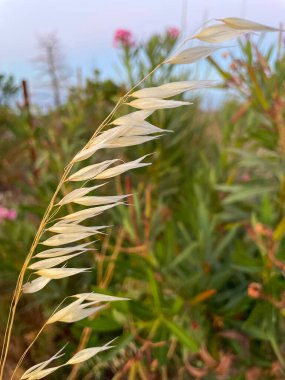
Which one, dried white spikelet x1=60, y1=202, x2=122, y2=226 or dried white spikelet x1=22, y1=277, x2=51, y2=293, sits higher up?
dried white spikelet x1=60, y1=202, x2=122, y2=226

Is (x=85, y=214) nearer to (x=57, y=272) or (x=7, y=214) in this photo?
(x=57, y=272)

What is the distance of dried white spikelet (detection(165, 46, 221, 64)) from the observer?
343 mm

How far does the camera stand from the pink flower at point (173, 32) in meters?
2.00

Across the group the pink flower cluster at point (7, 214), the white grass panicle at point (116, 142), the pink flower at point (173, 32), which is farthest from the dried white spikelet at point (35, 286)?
the pink flower at point (173, 32)

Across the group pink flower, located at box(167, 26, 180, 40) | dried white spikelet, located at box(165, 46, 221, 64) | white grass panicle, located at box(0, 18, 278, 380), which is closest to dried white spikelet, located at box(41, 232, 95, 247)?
white grass panicle, located at box(0, 18, 278, 380)

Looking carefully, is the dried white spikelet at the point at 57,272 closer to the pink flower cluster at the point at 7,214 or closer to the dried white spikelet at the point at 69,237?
the dried white spikelet at the point at 69,237

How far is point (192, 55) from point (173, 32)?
1.75 metres

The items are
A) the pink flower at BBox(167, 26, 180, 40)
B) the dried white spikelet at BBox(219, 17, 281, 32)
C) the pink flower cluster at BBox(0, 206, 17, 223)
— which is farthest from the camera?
the pink flower at BBox(167, 26, 180, 40)

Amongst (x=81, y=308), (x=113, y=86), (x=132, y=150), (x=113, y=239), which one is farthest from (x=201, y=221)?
(x=113, y=86)

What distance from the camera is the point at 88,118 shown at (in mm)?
2350

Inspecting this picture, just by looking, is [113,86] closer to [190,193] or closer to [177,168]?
[177,168]

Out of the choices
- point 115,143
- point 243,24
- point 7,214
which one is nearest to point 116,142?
point 115,143

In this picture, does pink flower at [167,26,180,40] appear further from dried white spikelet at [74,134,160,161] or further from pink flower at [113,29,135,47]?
dried white spikelet at [74,134,160,161]

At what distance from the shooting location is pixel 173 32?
2.04 m
